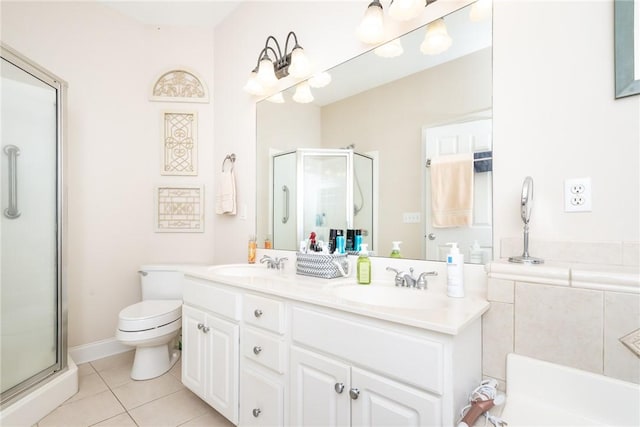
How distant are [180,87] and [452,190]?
2432 mm

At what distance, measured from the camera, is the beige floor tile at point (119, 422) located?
Result: 5.26 feet

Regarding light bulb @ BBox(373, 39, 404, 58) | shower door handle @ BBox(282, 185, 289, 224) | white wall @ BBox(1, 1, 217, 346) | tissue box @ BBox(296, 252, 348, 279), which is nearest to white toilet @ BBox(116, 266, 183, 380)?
white wall @ BBox(1, 1, 217, 346)

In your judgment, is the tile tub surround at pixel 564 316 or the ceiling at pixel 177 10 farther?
the ceiling at pixel 177 10

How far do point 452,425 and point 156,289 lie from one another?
222 cm

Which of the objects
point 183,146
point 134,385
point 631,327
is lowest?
point 134,385

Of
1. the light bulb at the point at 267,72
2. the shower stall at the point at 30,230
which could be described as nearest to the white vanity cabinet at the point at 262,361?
the shower stall at the point at 30,230

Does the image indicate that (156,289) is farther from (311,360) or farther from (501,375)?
(501,375)

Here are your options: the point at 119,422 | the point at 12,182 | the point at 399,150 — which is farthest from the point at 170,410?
the point at 399,150

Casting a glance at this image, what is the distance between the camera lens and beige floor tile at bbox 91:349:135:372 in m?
2.25

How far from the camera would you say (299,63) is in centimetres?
184

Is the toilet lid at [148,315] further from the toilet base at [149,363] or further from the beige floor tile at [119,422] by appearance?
the beige floor tile at [119,422]

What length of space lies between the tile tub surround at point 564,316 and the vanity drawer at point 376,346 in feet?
1.08

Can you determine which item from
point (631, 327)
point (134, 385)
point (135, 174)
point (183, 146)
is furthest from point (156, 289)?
point (631, 327)

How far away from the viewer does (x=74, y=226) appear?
233 centimetres
